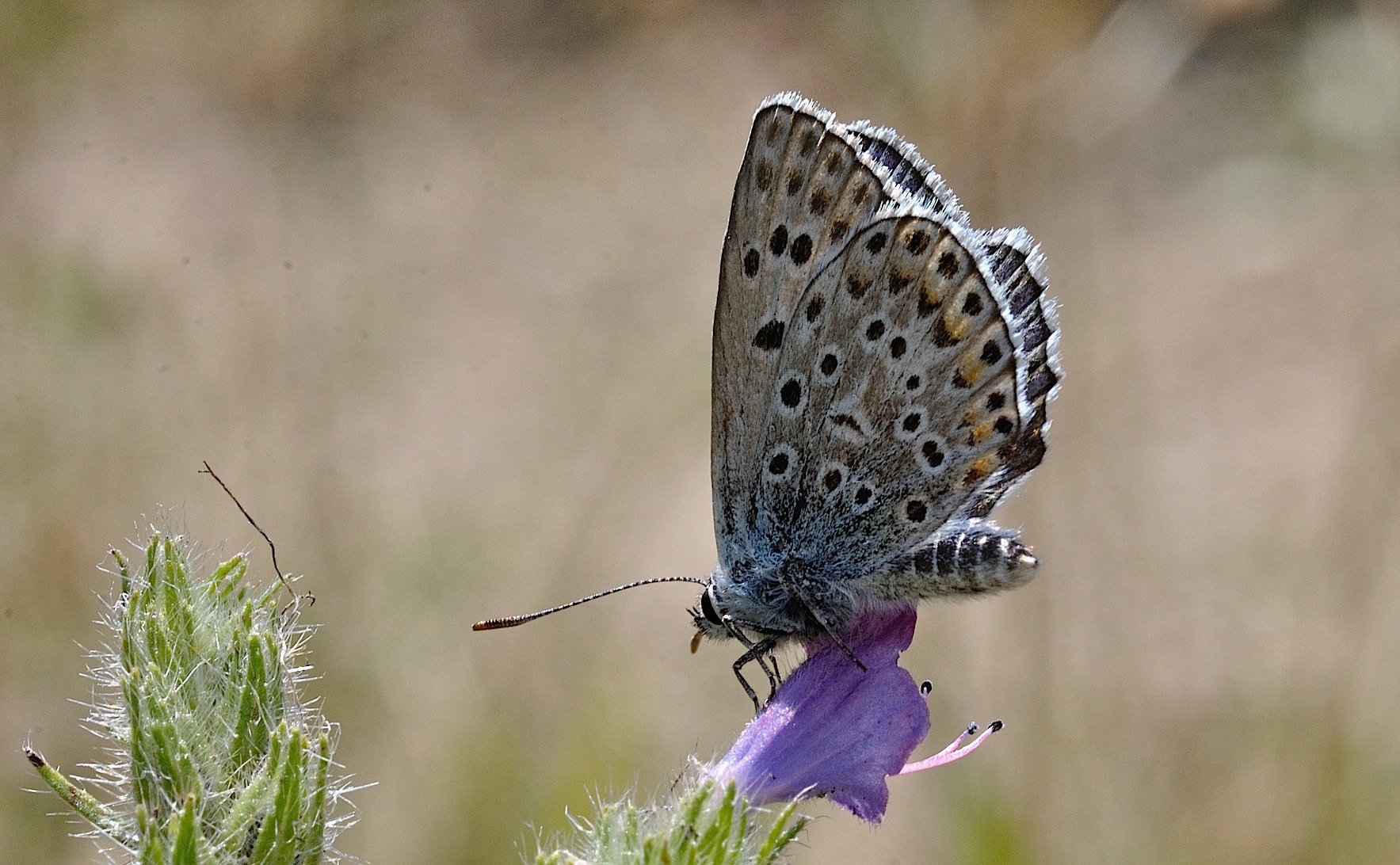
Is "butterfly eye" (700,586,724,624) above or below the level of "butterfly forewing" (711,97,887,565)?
below

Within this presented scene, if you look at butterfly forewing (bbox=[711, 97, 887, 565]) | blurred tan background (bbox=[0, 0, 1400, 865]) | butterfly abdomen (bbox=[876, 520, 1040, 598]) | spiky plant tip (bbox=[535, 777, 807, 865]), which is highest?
blurred tan background (bbox=[0, 0, 1400, 865])

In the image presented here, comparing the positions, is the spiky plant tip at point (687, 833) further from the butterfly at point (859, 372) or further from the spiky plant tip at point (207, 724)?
the butterfly at point (859, 372)

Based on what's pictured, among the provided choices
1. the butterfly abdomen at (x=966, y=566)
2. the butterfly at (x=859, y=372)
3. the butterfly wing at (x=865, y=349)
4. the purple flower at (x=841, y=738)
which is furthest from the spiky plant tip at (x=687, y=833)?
the butterfly wing at (x=865, y=349)

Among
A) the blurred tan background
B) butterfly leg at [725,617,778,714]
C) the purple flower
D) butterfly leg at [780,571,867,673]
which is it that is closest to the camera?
the purple flower

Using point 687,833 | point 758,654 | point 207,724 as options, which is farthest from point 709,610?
point 207,724

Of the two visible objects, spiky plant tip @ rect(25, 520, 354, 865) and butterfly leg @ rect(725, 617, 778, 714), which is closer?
spiky plant tip @ rect(25, 520, 354, 865)

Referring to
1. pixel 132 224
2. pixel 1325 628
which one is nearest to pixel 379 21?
pixel 132 224

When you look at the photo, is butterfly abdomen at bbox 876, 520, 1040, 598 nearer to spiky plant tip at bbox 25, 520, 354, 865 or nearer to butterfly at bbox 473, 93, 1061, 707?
butterfly at bbox 473, 93, 1061, 707

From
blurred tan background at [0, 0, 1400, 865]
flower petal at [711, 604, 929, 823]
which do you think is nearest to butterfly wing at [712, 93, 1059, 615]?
flower petal at [711, 604, 929, 823]
